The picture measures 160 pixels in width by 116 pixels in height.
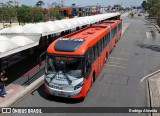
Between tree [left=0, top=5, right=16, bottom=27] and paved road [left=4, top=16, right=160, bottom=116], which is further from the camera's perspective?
tree [left=0, top=5, right=16, bottom=27]

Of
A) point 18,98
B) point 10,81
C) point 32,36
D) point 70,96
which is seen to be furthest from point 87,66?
point 32,36

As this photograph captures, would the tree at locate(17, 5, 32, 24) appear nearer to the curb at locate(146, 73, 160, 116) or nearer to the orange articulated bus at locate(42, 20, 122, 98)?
the curb at locate(146, 73, 160, 116)

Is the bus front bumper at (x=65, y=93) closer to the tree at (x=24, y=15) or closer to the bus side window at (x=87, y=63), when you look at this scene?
the bus side window at (x=87, y=63)

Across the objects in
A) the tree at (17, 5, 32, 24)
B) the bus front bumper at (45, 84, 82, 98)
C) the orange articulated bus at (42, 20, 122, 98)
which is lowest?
the bus front bumper at (45, 84, 82, 98)

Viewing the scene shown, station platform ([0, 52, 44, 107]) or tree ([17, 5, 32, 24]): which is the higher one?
tree ([17, 5, 32, 24])

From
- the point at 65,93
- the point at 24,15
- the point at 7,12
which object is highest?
the point at 7,12

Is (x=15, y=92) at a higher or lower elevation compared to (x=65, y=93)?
lower

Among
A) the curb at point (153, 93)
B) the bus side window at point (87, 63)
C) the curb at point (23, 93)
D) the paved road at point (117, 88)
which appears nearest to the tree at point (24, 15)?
the paved road at point (117, 88)

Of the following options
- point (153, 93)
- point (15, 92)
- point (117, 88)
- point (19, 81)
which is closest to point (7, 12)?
point (19, 81)

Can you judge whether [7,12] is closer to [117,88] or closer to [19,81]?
[19,81]

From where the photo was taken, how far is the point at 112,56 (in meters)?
24.7

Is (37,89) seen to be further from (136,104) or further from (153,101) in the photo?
(153,101)

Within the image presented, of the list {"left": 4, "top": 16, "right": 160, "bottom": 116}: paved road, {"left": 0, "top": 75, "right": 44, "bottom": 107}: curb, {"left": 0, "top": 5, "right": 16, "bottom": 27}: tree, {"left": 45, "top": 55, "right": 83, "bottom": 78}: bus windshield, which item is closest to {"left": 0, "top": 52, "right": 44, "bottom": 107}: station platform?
{"left": 0, "top": 75, "right": 44, "bottom": 107}: curb

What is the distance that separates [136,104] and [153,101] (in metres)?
1.04
